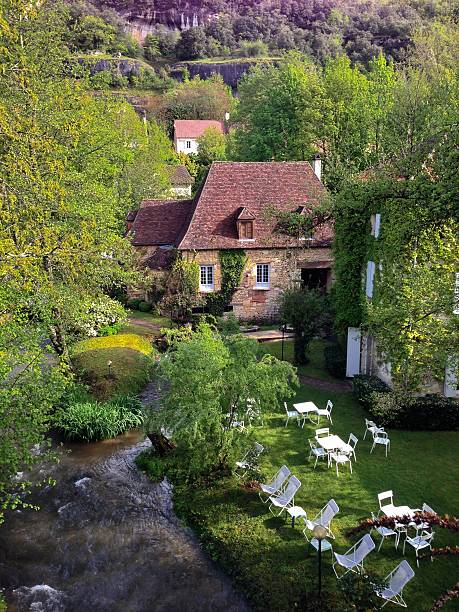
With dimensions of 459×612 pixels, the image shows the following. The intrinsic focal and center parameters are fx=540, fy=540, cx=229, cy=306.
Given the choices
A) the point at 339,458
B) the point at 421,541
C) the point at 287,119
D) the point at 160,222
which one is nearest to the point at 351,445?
the point at 339,458

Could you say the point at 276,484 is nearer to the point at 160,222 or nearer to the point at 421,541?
the point at 421,541

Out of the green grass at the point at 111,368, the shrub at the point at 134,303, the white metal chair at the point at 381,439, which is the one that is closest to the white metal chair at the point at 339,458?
the white metal chair at the point at 381,439

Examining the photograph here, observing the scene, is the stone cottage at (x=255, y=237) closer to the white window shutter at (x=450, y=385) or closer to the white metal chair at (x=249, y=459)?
the white window shutter at (x=450, y=385)

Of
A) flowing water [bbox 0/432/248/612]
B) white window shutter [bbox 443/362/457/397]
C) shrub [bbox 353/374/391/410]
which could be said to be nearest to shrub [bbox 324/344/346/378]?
shrub [bbox 353/374/391/410]

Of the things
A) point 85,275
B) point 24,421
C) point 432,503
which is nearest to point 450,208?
point 432,503

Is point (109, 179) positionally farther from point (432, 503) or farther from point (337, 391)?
point (432, 503)

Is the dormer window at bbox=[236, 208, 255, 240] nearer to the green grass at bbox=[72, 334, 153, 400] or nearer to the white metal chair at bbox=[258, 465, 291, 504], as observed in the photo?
the green grass at bbox=[72, 334, 153, 400]
